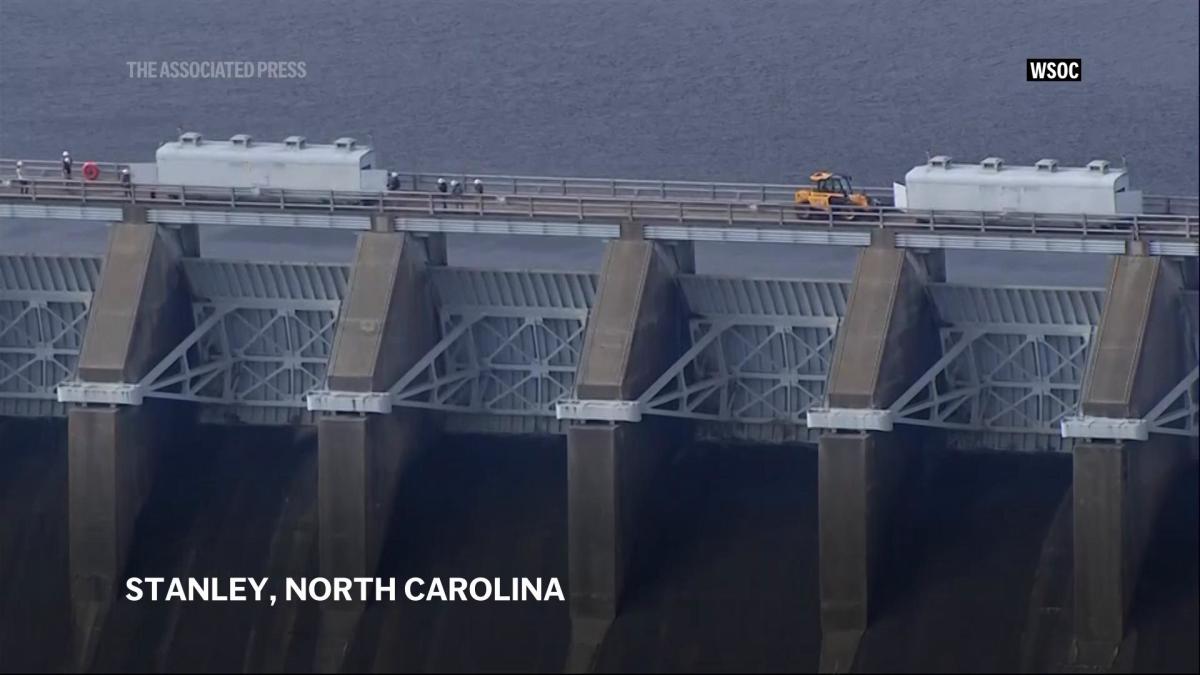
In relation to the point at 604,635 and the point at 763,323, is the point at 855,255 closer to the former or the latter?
the point at 763,323

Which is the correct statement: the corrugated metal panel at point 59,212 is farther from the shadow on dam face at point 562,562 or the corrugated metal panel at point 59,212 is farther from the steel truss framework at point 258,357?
the shadow on dam face at point 562,562

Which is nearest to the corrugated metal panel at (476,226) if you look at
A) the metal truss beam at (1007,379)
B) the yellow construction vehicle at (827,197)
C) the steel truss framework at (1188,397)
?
the yellow construction vehicle at (827,197)

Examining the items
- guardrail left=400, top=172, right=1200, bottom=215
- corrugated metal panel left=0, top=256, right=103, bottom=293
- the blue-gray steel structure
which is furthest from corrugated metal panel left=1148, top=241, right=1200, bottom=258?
corrugated metal panel left=0, top=256, right=103, bottom=293

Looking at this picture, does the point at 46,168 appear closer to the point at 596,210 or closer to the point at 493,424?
the point at 493,424

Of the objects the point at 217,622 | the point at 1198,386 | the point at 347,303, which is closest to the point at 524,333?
the point at 347,303

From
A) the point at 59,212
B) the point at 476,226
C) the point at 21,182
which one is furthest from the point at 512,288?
the point at 21,182

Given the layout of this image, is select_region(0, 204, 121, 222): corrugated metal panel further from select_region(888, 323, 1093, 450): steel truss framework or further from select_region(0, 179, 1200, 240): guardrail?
select_region(888, 323, 1093, 450): steel truss framework

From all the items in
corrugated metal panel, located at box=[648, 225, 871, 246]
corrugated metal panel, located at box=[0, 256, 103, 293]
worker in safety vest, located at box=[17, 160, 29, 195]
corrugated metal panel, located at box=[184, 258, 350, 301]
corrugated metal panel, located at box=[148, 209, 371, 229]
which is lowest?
corrugated metal panel, located at box=[648, 225, 871, 246]
